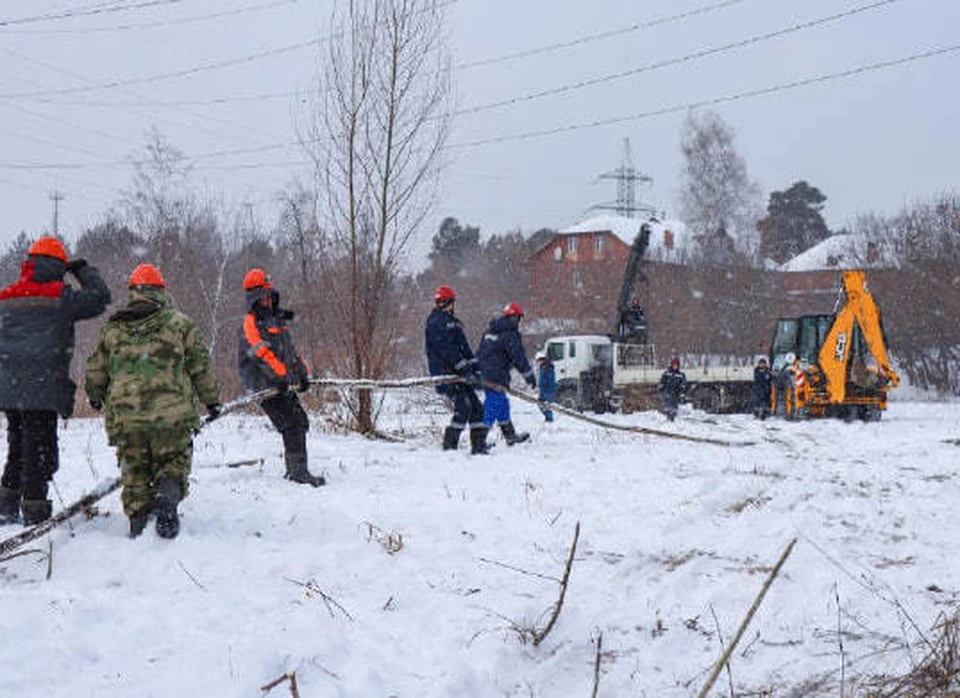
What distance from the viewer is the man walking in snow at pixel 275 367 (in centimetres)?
Answer: 696

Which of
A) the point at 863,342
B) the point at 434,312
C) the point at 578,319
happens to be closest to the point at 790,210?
the point at 578,319

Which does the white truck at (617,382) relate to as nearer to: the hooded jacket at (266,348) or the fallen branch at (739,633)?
the hooded jacket at (266,348)

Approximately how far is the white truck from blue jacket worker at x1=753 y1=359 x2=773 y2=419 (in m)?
2.22

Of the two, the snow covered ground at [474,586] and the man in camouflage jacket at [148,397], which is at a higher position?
the man in camouflage jacket at [148,397]

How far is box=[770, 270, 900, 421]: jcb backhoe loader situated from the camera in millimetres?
16984

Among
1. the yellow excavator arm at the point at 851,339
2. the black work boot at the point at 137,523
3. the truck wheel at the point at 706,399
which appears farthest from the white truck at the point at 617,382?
the black work boot at the point at 137,523

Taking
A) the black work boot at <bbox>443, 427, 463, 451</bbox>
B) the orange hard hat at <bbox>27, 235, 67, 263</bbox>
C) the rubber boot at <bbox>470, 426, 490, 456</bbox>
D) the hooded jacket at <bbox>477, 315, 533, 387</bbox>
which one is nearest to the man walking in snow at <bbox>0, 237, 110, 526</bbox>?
the orange hard hat at <bbox>27, 235, 67, 263</bbox>

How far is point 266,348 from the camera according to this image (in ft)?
22.9

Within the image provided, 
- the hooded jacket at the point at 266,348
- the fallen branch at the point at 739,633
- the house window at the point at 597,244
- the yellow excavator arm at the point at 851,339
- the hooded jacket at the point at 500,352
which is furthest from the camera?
the house window at the point at 597,244

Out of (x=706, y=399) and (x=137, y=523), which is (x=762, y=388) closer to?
(x=706, y=399)

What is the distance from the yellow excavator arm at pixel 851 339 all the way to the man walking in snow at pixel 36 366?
48.9 ft

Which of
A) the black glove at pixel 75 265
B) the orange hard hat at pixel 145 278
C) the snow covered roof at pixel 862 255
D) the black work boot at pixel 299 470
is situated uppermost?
the snow covered roof at pixel 862 255

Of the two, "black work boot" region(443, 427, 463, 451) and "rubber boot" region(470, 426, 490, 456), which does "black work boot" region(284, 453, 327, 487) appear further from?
"black work boot" region(443, 427, 463, 451)

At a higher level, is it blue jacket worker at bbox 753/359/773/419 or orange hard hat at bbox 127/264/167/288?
orange hard hat at bbox 127/264/167/288
